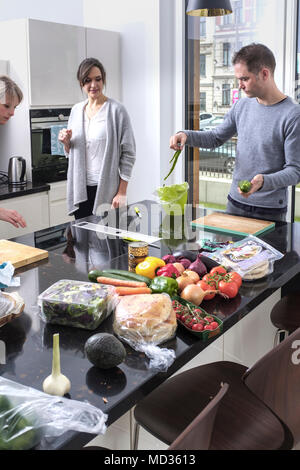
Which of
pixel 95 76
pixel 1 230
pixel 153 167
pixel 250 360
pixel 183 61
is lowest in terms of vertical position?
pixel 250 360

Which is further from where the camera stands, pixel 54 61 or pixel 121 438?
pixel 54 61

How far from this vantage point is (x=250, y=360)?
7.04 ft

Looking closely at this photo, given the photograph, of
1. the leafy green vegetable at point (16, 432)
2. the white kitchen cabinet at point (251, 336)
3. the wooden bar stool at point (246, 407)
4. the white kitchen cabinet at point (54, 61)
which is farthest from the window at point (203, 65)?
the leafy green vegetable at point (16, 432)

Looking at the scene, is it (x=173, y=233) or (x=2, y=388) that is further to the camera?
(x=173, y=233)

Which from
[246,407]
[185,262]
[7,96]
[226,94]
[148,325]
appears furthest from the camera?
[226,94]

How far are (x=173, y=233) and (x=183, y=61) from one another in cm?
237

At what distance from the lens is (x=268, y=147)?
2.63 metres

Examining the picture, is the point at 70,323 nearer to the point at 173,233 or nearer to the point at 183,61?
Answer: the point at 173,233

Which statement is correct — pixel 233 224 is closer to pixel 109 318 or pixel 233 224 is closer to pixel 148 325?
pixel 109 318

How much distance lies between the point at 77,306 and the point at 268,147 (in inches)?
63.1

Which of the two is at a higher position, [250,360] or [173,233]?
[173,233]

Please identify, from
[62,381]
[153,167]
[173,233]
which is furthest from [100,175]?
[62,381]

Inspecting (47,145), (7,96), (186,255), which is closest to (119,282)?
(186,255)

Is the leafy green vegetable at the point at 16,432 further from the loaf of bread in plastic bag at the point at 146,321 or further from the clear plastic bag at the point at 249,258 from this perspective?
the clear plastic bag at the point at 249,258
